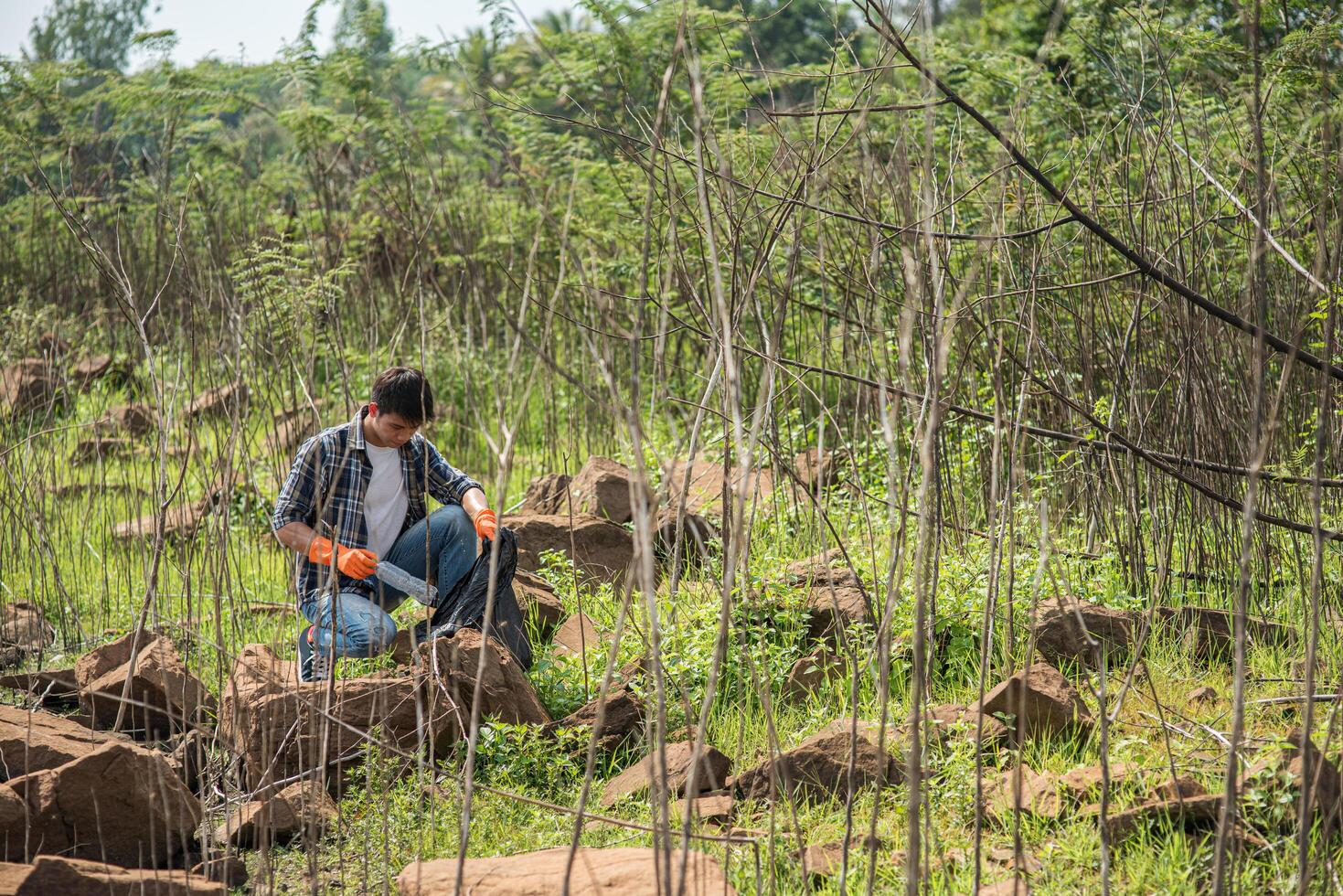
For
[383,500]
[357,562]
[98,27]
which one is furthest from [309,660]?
[98,27]

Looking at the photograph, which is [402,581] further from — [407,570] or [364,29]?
[364,29]

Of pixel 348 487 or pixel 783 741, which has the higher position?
pixel 348 487

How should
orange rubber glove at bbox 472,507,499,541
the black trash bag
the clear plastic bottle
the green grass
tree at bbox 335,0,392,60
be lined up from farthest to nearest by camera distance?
tree at bbox 335,0,392,60 < orange rubber glove at bbox 472,507,499,541 < the clear plastic bottle < the black trash bag < the green grass

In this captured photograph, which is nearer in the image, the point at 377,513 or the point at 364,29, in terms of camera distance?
the point at 377,513

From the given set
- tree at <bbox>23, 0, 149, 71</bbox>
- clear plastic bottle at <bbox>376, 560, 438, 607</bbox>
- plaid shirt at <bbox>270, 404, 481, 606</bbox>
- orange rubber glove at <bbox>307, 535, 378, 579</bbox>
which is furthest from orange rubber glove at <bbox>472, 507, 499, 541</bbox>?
tree at <bbox>23, 0, 149, 71</bbox>

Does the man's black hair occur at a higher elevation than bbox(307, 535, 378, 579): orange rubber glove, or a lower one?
higher

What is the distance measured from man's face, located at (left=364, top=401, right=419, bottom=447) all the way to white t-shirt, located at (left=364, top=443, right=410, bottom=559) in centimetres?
4

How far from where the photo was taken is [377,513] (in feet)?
12.9

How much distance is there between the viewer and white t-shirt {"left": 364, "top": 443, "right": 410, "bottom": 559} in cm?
390

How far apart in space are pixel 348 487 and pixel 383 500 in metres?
0.13

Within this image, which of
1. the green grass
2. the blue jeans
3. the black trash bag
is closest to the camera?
the green grass

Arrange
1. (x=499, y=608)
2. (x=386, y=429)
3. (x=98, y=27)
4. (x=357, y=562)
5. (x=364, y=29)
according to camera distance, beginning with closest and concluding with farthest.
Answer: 1. (x=499, y=608)
2. (x=357, y=562)
3. (x=386, y=429)
4. (x=364, y=29)
5. (x=98, y=27)

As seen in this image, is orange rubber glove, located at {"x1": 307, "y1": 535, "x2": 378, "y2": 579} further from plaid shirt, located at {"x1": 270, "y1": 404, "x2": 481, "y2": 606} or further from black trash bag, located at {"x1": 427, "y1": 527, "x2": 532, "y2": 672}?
black trash bag, located at {"x1": 427, "y1": 527, "x2": 532, "y2": 672}

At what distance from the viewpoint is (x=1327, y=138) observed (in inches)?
123
